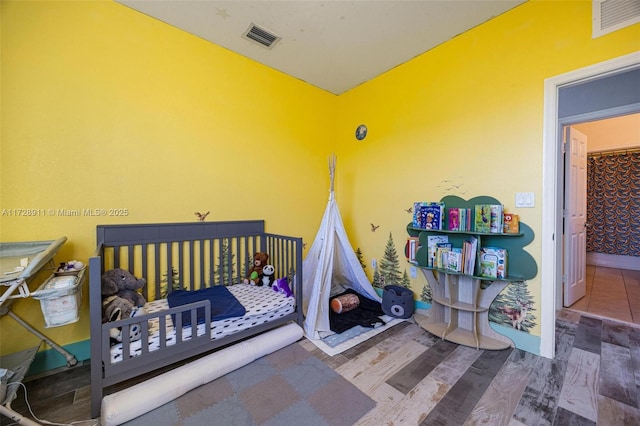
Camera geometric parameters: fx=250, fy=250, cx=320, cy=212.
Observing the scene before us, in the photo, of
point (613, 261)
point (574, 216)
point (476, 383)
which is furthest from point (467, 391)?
point (613, 261)

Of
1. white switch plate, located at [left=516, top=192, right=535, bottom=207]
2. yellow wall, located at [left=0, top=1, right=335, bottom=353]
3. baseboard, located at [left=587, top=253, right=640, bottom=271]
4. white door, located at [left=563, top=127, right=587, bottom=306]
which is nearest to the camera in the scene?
yellow wall, located at [left=0, top=1, right=335, bottom=353]

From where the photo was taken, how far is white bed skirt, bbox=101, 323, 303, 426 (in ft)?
4.41

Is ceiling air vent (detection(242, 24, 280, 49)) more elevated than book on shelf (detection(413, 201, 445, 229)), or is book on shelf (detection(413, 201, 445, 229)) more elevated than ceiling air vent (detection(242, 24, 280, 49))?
ceiling air vent (detection(242, 24, 280, 49))

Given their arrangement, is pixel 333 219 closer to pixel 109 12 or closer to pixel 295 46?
pixel 295 46

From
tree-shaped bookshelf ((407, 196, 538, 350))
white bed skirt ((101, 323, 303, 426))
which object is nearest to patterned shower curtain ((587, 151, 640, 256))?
tree-shaped bookshelf ((407, 196, 538, 350))

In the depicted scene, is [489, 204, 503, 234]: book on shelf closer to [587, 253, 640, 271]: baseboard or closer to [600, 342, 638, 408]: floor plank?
[600, 342, 638, 408]: floor plank

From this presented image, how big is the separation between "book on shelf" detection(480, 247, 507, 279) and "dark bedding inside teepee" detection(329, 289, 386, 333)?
1.06 metres

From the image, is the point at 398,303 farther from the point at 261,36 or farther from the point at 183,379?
the point at 261,36

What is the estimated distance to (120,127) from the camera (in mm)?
2059

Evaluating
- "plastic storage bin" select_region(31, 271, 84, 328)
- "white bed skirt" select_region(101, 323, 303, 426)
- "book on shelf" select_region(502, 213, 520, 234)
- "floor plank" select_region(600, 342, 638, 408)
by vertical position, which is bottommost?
"floor plank" select_region(600, 342, 638, 408)

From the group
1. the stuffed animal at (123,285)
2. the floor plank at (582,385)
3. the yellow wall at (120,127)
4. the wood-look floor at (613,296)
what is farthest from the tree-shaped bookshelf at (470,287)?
the stuffed animal at (123,285)

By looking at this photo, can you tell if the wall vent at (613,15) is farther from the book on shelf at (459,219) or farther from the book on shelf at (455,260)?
the book on shelf at (455,260)

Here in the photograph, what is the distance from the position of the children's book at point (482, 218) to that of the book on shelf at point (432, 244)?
34cm

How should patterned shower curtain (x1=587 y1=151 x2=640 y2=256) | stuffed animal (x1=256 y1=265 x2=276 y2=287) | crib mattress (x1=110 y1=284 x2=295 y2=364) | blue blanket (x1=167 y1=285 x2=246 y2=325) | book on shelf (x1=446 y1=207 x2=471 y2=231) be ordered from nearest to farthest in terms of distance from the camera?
crib mattress (x1=110 y1=284 x2=295 y2=364) < blue blanket (x1=167 y1=285 x2=246 y2=325) < book on shelf (x1=446 y1=207 x2=471 y2=231) < stuffed animal (x1=256 y1=265 x2=276 y2=287) < patterned shower curtain (x1=587 y1=151 x2=640 y2=256)
